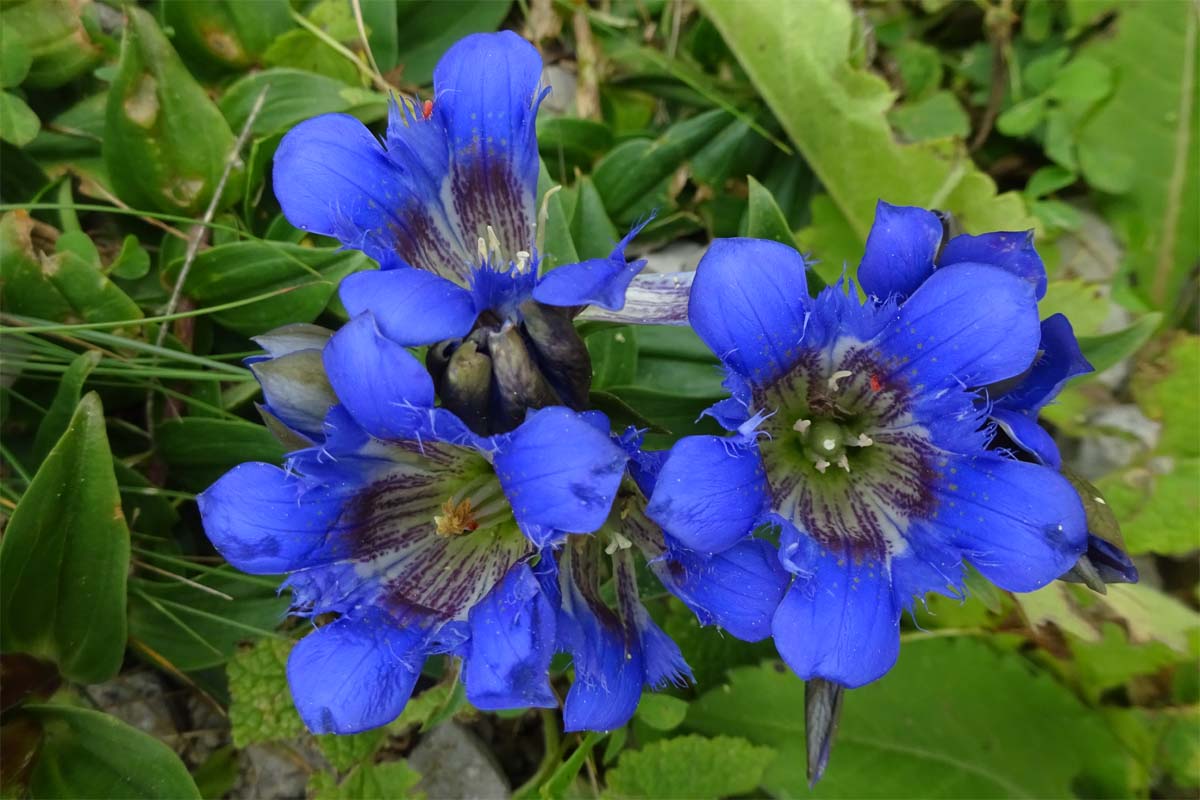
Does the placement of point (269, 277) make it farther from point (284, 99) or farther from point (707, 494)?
point (707, 494)

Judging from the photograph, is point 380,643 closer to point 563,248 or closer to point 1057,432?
point 563,248

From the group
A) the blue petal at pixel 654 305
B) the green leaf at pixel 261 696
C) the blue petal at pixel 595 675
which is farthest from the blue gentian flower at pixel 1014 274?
the green leaf at pixel 261 696

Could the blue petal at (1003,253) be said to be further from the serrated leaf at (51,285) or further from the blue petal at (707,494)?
the serrated leaf at (51,285)

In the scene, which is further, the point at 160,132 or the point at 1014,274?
the point at 160,132

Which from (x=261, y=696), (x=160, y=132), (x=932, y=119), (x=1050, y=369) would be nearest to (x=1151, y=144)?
(x=932, y=119)

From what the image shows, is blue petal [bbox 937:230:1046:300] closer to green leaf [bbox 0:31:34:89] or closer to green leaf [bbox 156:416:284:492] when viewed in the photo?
→ green leaf [bbox 156:416:284:492]

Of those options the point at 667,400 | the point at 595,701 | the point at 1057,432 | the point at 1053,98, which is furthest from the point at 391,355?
the point at 1053,98
